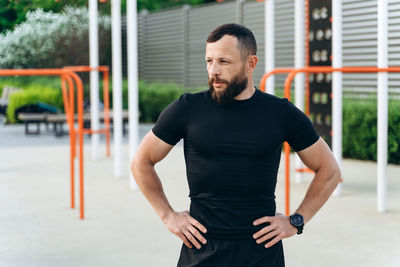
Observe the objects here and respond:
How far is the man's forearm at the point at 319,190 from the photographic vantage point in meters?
2.31

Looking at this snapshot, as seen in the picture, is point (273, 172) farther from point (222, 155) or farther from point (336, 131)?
point (336, 131)

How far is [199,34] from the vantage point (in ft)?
54.1

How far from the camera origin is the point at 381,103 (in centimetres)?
577

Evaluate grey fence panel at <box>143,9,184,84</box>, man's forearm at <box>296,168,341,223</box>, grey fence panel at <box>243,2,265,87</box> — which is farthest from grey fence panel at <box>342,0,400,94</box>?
man's forearm at <box>296,168,341,223</box>

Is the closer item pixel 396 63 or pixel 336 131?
pixel 336 131

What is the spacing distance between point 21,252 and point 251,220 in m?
2.92

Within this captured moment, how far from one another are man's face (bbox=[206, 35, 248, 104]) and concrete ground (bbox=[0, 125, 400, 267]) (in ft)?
7.97

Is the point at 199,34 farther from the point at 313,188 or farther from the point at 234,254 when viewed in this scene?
the point at 234,254

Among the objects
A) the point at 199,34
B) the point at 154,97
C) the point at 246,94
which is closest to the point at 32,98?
the point at 154,97

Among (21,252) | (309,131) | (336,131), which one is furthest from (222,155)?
(336,131)

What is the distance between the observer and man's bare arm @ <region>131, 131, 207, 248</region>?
221 centimetres

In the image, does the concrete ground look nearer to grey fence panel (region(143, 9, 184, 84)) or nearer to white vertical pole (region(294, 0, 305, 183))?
white vertical pole (region(294, 0, 305, 183))

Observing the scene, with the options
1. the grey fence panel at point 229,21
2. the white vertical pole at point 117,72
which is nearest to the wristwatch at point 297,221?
the grey fence panel at point 229,21

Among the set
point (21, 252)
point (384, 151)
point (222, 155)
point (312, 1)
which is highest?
point (312, 1)
